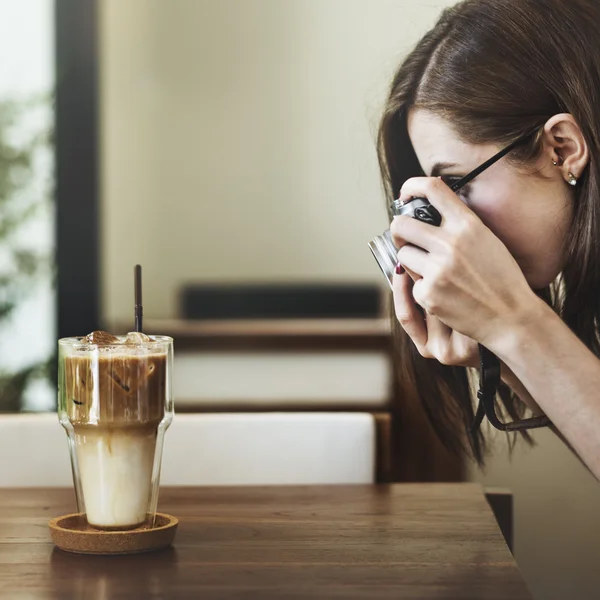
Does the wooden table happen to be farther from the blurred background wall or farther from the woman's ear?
the blurred background wall

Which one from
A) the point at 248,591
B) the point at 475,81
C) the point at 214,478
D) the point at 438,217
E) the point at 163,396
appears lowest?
the point at 214,478

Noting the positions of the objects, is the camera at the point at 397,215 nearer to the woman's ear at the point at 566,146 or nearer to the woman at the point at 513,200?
the woman at the point at 513,200

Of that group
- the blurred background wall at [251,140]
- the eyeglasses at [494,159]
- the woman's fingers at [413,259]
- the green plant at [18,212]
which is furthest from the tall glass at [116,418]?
the blurred background wall at [251,140]

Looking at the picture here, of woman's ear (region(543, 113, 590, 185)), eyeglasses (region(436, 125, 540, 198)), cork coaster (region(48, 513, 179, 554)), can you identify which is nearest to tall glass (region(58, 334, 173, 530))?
cork coaster (region(48, 513, 179, 554))

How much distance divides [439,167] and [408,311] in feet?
0.63

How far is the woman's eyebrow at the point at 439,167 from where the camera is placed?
1174 millimetres

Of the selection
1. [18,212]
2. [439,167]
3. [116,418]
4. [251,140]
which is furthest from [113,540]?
[251,140]

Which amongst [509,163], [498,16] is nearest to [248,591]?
[509,163]

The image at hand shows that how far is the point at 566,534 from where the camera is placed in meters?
2.18

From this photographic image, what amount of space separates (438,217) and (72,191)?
2630mm

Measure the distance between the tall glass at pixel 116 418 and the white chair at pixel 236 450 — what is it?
17.8 inches

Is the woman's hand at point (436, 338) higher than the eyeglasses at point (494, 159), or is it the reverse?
the eyeglasses at point (494, 159)

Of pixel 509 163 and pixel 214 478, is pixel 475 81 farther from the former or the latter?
pixel 214 478

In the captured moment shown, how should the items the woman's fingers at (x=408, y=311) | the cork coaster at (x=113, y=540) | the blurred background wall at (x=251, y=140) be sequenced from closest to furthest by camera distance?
1. the cork coaster at (x=113, y=540)
2. the woman's fingers at (x=408, y=311)
3. the blurred background wall at (x=251, y=140)
